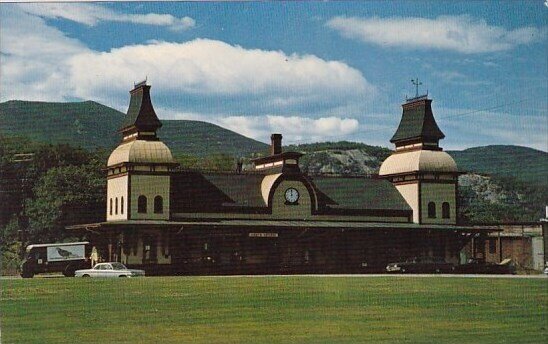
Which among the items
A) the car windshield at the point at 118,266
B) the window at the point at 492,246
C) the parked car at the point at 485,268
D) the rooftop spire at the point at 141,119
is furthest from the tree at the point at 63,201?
the window at the point at 492,246

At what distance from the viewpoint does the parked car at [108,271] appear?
2750 centimetres

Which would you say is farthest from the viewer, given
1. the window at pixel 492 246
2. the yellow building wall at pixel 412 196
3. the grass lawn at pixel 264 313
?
the window at pixel 492 246

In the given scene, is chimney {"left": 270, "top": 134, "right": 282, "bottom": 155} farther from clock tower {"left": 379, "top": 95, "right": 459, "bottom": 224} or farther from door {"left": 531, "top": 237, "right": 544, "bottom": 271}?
door {"left": 531, "top": 237, "right": 544, "bottom": 271}

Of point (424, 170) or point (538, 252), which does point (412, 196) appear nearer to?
point (424, 170)

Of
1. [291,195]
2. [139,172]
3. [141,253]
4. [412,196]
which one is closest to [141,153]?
[139,172]

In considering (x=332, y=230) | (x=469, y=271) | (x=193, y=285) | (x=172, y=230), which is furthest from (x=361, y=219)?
(x=193, y=285)

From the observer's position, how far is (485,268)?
3512cm

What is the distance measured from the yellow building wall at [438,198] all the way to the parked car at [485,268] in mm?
3746

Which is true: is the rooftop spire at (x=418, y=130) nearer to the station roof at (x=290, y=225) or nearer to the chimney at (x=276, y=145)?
the station roof at (x=290, y=225)

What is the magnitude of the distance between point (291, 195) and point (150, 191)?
6.84m

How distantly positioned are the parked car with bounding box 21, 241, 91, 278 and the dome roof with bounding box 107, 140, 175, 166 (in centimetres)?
384

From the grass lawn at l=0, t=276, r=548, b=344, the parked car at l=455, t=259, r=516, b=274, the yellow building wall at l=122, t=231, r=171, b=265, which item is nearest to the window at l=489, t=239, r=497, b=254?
the parked car at l=455, t=259, r=516, b=274

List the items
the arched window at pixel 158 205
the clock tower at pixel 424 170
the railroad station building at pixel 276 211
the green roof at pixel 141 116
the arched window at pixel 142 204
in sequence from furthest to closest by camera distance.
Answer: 1. the clock tower at pixel 424 170
2. the arched window at pixel 158 205
3. the arched window at pixel 142 204
4. the railroad station building at pixel 276 211
5. the green roof at pixel 141 116

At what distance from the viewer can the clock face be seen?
36844mm
